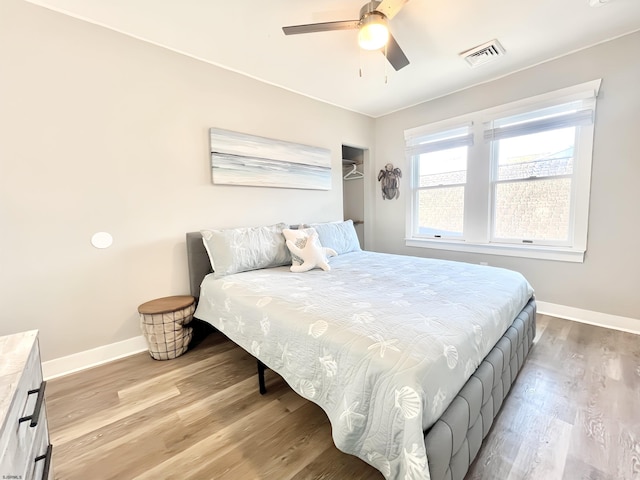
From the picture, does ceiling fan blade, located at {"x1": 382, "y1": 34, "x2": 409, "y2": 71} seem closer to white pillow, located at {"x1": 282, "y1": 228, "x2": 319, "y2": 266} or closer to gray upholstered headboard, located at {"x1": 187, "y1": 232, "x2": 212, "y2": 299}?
white pillow, located at {"x1": 282, "y1": 228, "x2": 319, "y2": 266}

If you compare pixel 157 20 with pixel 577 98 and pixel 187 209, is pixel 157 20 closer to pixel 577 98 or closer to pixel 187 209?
pixel 187 209

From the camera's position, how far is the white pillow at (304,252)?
100 inches

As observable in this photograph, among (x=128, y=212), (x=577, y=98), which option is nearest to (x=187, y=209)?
(x=128, y=212)

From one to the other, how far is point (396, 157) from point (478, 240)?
1665mm

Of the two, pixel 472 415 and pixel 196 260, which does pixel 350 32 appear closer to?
pixel 196 260

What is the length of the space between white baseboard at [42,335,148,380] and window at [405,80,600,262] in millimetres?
3596

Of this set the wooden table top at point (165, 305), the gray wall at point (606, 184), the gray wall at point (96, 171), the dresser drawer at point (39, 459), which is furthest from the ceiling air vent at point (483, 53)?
the dresser drawer at point (39, 459)

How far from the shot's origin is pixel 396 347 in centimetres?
114

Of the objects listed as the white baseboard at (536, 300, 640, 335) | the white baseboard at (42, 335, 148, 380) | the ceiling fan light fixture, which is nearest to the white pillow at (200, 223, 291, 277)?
the white baseboard at (42, 335, 148, 380)

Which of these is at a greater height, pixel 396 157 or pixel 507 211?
pixel 396 157

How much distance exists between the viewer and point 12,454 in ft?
2.10

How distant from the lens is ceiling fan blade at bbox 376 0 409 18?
65.5 inches

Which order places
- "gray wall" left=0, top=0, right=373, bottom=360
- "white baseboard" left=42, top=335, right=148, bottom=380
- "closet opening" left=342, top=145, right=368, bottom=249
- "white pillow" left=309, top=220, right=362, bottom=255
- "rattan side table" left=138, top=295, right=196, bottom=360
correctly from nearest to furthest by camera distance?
"gray wall" left=0, top=0, right=373, bottom=360, "white baseboard" left=42, top=335, right=148, bottom=380, "rattan side table" left=138, top=295, right=196, bottom=360, "white pillow" left=309, top=220, right=362, bottom=255, "closet opening" left=342, top=145, right=368, bottom=249

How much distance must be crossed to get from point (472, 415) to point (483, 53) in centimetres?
304
